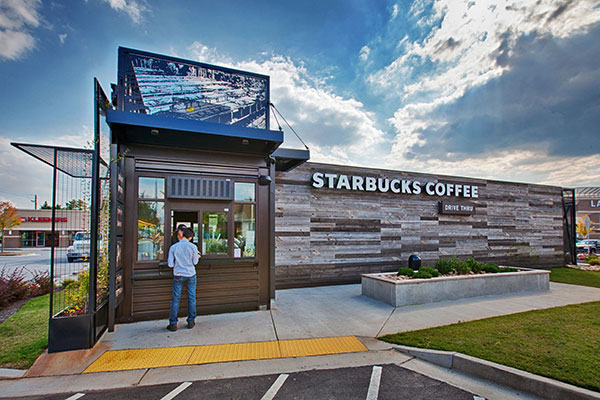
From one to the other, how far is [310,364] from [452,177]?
10576 mm

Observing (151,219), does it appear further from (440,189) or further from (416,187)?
(440,189)

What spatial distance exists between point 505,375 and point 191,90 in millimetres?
6962

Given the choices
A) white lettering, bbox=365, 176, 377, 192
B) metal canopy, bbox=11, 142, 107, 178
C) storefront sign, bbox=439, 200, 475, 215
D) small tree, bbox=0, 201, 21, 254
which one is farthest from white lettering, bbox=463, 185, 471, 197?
small tree, bbox=0, 201, 21, 254

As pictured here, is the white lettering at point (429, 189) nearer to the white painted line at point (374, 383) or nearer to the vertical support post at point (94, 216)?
the white painted line at point (374, 383)

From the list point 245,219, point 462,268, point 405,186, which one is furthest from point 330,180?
point 462,268

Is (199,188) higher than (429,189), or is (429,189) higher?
(429,189)

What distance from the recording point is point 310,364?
3930 millimetres

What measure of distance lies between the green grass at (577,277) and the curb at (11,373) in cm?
1461

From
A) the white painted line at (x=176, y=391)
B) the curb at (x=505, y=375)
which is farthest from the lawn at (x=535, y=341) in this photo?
the white painted line at (x=176, y=391)

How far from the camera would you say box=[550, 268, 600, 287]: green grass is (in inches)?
395

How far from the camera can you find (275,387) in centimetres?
334

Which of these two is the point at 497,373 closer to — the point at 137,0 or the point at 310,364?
the point at 310,364

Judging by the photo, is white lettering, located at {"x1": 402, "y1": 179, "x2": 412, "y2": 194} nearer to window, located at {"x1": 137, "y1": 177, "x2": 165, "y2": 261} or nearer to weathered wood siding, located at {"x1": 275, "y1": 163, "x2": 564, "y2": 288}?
weathered wood siding, located at {"x1": 275, "y1": 163, "x2": 564, "y2": 288}

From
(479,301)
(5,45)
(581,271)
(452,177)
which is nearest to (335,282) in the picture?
(479,301)
